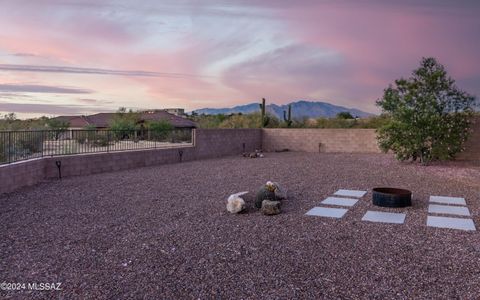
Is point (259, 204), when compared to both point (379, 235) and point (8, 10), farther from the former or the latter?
point (8, 10)

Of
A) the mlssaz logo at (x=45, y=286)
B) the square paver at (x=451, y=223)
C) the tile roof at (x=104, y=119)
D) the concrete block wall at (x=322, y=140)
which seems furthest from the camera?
the tile roof at (x=104, y=119)

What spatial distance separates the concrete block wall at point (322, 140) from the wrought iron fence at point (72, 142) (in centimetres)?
728

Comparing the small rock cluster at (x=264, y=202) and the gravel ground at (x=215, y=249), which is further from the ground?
the small rock cluster at (x=264, y=202)

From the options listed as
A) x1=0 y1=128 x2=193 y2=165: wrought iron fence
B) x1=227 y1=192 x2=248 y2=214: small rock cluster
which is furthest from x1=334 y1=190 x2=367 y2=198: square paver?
x1=0 y1=128 x2=193 y2=165: wrought iron fence

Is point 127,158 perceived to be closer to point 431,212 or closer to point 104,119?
point 431,212

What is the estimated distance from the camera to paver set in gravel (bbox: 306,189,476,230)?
668 centimetres

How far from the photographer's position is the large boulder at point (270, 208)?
7.10 meters

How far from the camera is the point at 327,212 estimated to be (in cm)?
738

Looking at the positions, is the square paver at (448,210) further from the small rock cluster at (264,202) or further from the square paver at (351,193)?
the small rock cluster at (264,202)

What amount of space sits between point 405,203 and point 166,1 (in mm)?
8250

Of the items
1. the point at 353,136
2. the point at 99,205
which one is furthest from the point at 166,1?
the point at 353,136

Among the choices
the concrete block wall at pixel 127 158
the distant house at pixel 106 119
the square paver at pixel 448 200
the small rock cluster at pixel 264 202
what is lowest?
the square paver at pixel 448 200

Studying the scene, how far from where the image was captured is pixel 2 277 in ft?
14.3

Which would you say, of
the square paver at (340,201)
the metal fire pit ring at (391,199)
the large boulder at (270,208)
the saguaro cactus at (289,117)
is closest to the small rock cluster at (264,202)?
the large boulder at (270,208)
